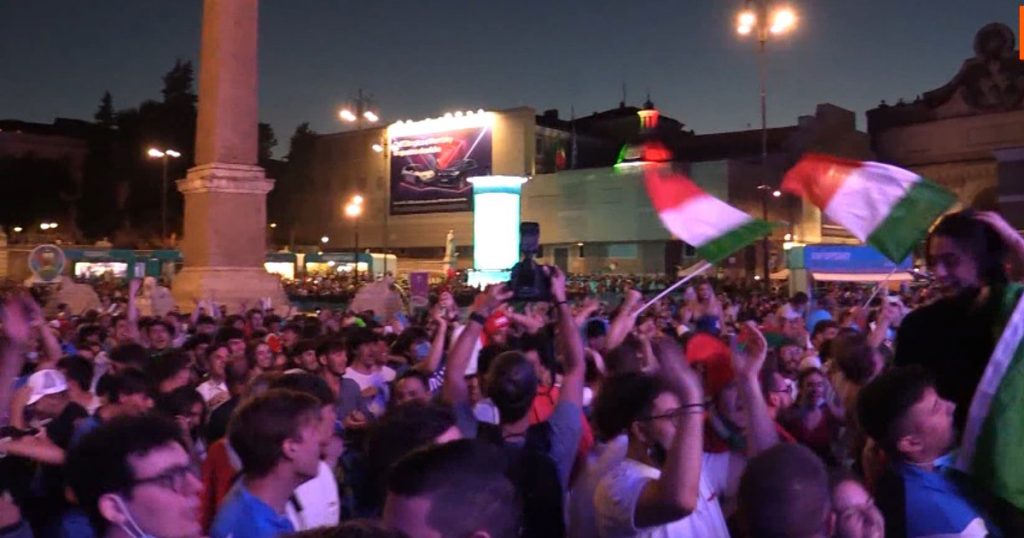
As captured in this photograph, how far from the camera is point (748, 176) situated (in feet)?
165

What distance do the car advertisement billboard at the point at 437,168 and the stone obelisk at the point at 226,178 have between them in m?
39.2

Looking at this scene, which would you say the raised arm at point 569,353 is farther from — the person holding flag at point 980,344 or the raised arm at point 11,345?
the raised arm at point 11,345

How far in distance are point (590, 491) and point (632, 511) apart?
18.3 inches

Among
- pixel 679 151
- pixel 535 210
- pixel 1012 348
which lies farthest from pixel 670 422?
pixel 679 151

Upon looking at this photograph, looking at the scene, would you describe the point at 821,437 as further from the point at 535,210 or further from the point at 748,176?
the point at 535,210

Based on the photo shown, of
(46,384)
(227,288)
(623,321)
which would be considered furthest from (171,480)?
(227,288)

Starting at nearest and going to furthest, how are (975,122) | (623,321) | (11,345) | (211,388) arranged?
(11,345) < (623,321) < (211,388) < (975,122)

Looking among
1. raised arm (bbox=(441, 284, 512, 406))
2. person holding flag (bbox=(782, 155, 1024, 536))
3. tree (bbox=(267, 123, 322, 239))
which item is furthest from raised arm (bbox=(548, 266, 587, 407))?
tree (bbox=(267, 123, 322, 239))

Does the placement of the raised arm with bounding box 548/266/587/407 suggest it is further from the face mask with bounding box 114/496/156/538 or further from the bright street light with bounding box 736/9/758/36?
the bright street light with bounding box 736/9/758/36

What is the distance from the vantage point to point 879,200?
520cm

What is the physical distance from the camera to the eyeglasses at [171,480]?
272cm

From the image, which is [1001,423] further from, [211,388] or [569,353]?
[211,388]

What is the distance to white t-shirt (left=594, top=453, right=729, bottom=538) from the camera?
2.77m

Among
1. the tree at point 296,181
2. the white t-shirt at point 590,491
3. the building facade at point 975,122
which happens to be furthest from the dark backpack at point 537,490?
the tree at point 296,181
